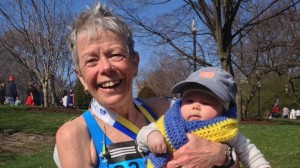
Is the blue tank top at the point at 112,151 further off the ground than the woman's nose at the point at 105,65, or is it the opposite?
the woman's nose at the point at 105,65

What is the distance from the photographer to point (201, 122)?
97.9 inches

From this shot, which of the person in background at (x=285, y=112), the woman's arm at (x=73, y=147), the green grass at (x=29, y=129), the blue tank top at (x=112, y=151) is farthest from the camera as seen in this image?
the person in background at (x=285, y=112)

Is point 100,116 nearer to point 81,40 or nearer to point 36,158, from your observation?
point 81,40

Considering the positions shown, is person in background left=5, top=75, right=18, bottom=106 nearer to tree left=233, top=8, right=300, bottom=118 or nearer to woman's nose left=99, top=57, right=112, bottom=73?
tree left=233, top=8, right=300, bottom=118

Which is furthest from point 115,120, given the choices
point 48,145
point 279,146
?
point 48,145

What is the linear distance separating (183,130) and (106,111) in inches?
19.2

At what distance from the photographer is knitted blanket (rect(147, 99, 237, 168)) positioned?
7.99ft

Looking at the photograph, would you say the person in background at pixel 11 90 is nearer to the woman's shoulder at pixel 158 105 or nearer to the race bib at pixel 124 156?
the woman's shoulder at pixel 158 105

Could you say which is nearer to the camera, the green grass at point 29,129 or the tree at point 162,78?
the green grass at point 29,129

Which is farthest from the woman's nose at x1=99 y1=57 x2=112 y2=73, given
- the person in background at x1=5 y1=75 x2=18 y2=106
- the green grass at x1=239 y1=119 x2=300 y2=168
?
the person in background at x1=5 y1=75 x2=18 y2=106

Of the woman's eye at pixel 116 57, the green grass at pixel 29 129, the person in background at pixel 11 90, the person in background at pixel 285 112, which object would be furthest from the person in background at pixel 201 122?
the person in background at pixel 285 112

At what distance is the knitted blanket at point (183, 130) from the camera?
244 cm

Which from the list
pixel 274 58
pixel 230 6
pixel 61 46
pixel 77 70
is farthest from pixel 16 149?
pixel 274 58

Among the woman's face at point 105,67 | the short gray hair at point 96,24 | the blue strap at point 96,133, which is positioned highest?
the short gray hair at point 96,24
